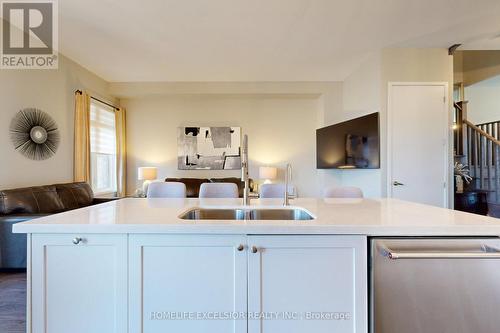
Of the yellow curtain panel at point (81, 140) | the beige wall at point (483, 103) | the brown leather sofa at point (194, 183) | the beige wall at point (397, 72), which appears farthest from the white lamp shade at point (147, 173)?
the beige wall at point (483, 103)

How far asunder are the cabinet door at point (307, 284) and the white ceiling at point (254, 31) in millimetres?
2496

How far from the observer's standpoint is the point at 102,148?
4.79 metres

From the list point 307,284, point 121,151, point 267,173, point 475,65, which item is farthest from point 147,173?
point 475,65

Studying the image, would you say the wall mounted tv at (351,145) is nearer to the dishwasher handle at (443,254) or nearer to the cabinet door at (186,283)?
the dishwasher handle at (443,254)

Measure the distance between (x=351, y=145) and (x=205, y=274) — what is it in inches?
136

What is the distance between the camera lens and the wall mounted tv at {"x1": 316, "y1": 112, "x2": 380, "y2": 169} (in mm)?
3540

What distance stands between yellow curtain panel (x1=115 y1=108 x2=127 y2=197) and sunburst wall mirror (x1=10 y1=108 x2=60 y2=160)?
151 centimetres

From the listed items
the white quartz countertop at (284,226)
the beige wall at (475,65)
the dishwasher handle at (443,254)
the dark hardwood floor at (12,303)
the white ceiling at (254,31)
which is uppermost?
the beige wall at (475,65)

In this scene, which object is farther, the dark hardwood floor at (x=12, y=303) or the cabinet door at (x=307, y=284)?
the dark hardwood floor at (x=12, y=303)

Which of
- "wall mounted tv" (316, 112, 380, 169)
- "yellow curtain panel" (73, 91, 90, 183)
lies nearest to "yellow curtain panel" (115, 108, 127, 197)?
"yellow curtain panel" (73, 91, 90, 183)

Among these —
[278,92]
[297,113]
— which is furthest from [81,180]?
[297,113]

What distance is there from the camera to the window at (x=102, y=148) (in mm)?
4549

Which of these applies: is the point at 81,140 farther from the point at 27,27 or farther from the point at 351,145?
the point at 351,145

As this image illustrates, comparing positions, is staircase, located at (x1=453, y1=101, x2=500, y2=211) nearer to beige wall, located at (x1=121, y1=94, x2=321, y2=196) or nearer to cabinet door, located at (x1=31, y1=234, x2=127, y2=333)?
beige wall, located at (x1=121, y1=94, x2=321, y2=196)
